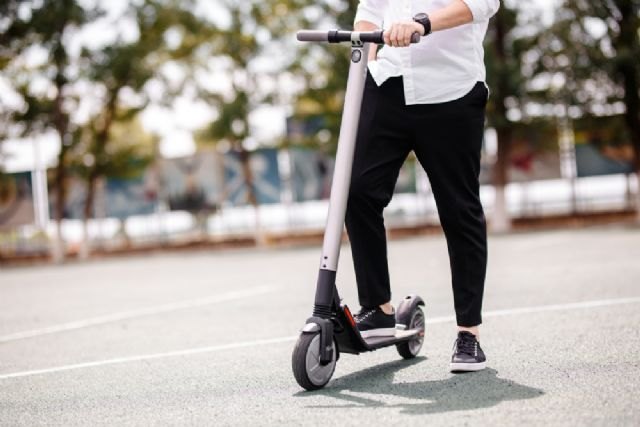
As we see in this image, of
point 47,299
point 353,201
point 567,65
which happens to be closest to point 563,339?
point 353,201

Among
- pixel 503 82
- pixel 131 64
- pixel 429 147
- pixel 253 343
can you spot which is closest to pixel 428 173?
pixel 429 147

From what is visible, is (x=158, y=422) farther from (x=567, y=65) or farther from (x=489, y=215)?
(x=489, y=215)

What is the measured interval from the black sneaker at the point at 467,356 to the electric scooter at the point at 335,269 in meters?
0.32

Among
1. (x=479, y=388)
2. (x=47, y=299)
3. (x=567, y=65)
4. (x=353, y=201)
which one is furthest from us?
(x=567, y=65)

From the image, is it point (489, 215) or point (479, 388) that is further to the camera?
point (489, 215)

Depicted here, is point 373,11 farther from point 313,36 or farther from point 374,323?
point 374,323

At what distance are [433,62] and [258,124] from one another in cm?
2152

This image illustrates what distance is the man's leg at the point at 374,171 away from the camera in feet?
12.6

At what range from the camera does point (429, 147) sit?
12.8 feet

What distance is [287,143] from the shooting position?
980 inches

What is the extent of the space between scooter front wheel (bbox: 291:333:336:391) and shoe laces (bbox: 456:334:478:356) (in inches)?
23.5

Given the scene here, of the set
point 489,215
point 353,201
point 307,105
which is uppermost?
point 307,105

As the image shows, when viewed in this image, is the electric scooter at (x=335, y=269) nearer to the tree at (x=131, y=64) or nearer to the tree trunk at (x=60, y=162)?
the tree at (x=131, y=64)

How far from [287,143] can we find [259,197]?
212cm
